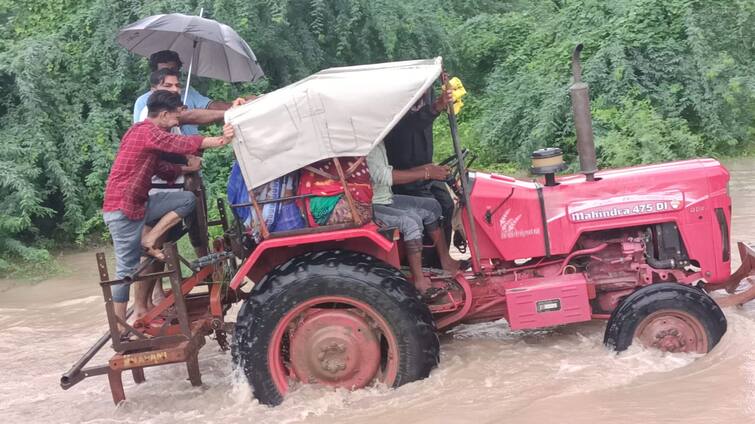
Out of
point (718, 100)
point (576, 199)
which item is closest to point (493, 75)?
point (718, 100)

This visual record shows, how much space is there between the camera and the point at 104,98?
412 inches

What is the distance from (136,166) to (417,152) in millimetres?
1776

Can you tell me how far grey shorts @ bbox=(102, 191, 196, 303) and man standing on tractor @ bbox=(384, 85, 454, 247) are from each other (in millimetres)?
1352

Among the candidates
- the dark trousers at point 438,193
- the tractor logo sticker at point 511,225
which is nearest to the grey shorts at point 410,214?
the dark trousers at point 438,193

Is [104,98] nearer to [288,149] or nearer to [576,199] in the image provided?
[288,149]

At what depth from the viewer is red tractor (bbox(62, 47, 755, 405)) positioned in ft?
14.3

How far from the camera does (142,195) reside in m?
4.82

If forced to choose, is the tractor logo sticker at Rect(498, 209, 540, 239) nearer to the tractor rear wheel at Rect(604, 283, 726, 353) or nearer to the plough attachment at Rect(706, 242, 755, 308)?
the tractor rear wheel at Rect(604, 283, 726, 353)

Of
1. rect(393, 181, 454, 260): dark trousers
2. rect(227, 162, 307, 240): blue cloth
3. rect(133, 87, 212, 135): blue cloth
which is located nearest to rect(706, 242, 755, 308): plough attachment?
rect(393, 181, 454, 260): dark trousers

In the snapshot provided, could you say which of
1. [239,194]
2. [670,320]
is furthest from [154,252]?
[670,320]

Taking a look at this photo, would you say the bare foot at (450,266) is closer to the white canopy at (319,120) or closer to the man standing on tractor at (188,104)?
the white canopy at (319,120)

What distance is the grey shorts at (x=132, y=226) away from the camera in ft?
15.7

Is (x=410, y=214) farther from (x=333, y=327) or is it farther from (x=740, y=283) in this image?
(x=740, y=283)

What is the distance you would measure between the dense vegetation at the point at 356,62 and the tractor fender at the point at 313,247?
5.38 m
